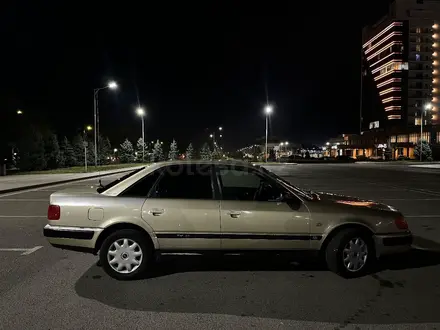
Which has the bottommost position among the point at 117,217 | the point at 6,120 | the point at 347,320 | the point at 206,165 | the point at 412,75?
the point at 347,320

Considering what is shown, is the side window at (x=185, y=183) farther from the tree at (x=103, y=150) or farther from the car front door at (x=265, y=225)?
the tree at (x=103, y=150)

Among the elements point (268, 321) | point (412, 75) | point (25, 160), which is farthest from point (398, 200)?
point (412, 75)

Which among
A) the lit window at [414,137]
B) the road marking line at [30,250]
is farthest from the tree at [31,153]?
the lit window at [414,137]

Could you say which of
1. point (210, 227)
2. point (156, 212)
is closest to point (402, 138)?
point (210, 227)

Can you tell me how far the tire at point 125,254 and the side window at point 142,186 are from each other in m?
0.50

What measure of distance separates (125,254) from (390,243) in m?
3.63

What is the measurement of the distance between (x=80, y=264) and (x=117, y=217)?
1.45 m

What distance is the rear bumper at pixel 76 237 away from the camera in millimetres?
5113

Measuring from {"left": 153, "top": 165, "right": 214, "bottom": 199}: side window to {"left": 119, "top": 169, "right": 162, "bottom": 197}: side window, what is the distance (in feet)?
0.32

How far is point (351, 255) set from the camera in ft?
17.1

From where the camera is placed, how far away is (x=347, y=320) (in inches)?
156

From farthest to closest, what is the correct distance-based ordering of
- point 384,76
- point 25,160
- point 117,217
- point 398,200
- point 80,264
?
point 384,76 → point 25,160 → point 398,200 → point 80,264 → point 117,217

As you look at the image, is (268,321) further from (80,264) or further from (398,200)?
(398,200)

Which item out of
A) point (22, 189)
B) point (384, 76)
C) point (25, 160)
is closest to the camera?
point (22, 189)
